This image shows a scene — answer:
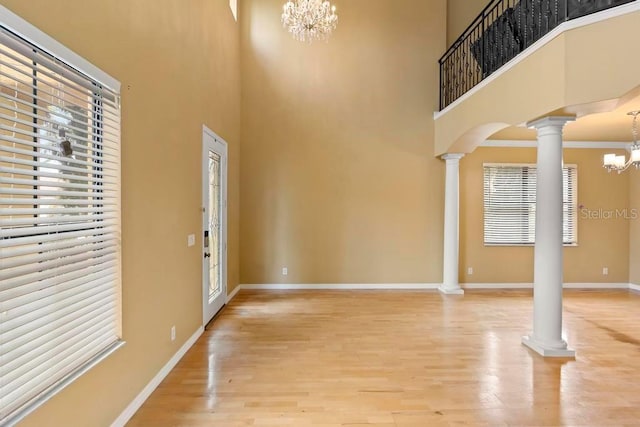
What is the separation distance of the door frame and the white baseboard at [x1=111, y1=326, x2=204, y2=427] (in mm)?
563

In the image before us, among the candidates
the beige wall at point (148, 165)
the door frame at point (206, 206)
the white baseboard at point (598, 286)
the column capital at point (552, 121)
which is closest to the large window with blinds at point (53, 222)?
the beige wall at point (148, 165)

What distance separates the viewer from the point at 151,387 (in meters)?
2.75

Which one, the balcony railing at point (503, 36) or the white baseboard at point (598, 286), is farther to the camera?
the white baseboard at point (598, 286)

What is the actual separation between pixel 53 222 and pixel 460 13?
289 inches

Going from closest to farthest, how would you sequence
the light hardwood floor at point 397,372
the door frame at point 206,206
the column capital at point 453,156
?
1. the light hardwood floor at point 397,372
2. the door frame at point 206,206
3. the column capital at point 453,156

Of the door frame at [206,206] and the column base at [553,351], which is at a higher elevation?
the door frame at [206,206]

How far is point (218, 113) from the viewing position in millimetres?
4730

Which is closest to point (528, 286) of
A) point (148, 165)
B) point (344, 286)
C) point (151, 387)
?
point (344, 286)

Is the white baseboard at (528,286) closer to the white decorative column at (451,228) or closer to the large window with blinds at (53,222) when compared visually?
the white decorative column at (451,228)

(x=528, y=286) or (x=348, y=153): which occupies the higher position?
(x=348, y=153)

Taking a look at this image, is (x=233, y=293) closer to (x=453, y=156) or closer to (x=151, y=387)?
(x=151, y=387)

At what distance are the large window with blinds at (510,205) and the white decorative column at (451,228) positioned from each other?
34.2 inches

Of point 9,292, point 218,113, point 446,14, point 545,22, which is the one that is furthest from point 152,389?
point 446,14

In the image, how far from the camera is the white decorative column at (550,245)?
354 centimetres
